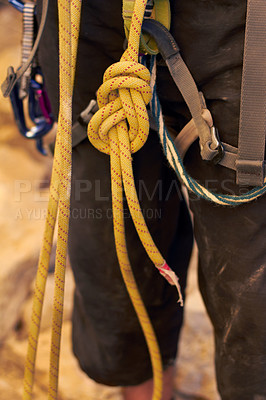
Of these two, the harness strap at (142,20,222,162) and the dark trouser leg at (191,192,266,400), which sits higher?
the harness strap at (142,20,222,162)

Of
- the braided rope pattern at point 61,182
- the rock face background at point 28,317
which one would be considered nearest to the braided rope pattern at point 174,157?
the braided rope pattern at point 61,182

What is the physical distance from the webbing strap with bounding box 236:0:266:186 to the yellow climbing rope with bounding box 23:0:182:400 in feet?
0.44

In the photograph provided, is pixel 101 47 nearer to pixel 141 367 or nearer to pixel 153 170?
pixel 153 170

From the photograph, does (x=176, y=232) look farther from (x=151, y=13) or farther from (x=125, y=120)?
(x=151, y=13)

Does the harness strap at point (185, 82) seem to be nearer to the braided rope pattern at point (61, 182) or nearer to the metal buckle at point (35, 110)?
the braided rope pattern at point (61, 182)

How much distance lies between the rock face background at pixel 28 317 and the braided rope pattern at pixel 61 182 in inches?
16.2

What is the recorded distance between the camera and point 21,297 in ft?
4.97

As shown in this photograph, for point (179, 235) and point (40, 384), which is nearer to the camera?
point (179, 235)

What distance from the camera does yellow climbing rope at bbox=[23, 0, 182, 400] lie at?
0.63 metres

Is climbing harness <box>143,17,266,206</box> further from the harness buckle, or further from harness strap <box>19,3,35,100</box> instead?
harness strap <box>19,3,35,100</box>

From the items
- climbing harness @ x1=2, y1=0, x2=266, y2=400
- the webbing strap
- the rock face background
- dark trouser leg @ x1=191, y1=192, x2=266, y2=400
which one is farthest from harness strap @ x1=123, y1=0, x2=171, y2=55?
the rock face background

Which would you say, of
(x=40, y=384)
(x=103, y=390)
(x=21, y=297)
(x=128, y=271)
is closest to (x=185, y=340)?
(x=103, y=390)

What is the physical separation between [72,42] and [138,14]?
0.10 meters

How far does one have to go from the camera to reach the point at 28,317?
4.88ft
